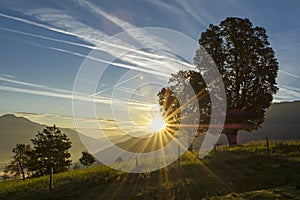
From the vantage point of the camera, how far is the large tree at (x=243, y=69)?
3108cm

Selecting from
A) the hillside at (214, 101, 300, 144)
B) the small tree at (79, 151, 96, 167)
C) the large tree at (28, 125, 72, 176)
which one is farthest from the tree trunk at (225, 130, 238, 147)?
the hillside at (214, 101, 300, 144)

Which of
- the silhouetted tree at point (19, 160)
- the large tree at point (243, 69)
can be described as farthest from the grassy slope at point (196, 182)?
the silhouetted tree at point (19, 160)

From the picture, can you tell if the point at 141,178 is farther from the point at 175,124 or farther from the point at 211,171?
the point at 175,124

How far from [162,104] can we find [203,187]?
63.1ft

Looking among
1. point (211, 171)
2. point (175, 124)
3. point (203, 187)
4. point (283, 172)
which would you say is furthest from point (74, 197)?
point (175, 124)

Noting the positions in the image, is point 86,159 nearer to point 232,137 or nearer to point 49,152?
point 49,152

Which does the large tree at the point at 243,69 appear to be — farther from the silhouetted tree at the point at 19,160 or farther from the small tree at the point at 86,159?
the small tree at the point at 86,159

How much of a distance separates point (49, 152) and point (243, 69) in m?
48.2

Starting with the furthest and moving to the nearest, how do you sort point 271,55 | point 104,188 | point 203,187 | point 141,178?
point 271,55
point 141,178
point 104,188
point 203,187

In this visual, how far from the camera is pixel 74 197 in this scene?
1798 centimetres

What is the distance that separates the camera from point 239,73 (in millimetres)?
31828

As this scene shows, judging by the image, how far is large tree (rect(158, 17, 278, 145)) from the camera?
3112 cm

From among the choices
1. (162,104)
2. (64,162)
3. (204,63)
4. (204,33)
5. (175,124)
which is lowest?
(64,162)

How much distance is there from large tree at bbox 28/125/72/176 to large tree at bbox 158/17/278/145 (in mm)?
40714
